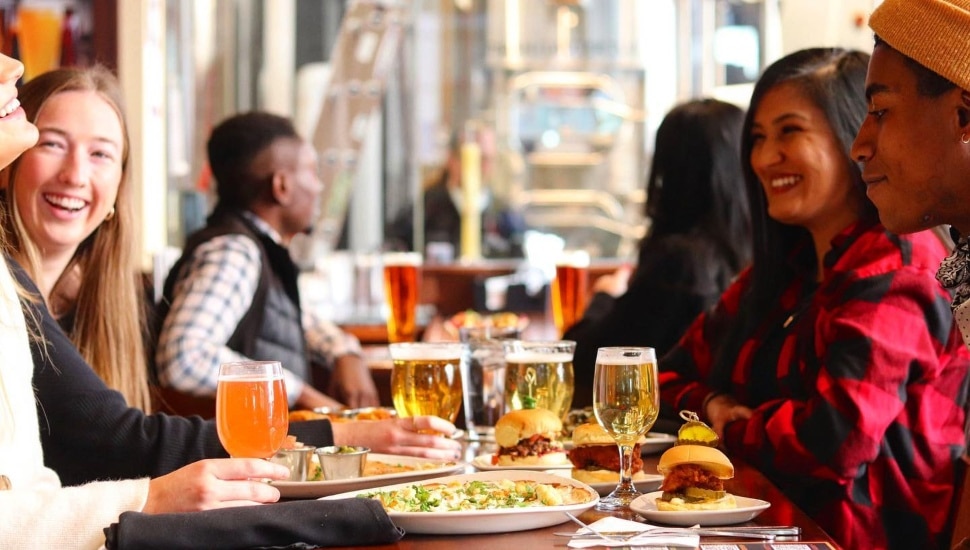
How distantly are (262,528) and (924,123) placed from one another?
1.01m

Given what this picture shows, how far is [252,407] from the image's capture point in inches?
62.4

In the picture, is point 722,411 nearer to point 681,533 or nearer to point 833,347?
point 833,347

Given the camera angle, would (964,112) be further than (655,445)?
No

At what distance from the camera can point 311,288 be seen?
6.50 m

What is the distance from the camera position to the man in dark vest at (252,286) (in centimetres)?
325

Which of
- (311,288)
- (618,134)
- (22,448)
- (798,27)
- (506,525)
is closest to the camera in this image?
(506,525)

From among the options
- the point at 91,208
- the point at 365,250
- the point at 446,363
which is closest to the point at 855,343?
the point at 446,363

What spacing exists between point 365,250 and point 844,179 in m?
5.91

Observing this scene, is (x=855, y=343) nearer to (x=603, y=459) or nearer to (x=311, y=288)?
(x=603, y=459)

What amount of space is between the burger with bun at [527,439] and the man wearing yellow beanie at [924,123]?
0.58 metres

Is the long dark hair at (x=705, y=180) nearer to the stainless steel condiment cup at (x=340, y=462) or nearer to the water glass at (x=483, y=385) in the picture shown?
the water glass at (x=483, y=385)

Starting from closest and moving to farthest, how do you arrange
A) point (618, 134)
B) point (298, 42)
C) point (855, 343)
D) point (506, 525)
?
point (506, 525) → point (855, 343) → point (298, 42) → point (618, 134)

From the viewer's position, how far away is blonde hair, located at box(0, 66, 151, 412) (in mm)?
2455

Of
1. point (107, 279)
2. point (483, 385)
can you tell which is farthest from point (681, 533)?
point (107, 279)
